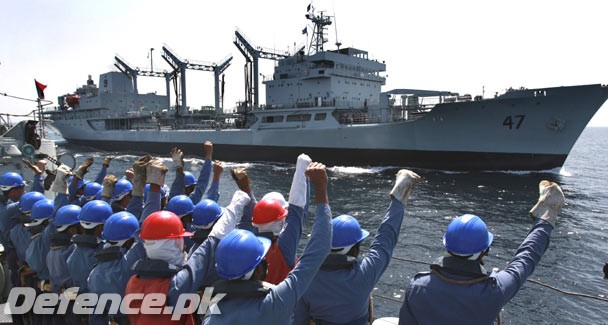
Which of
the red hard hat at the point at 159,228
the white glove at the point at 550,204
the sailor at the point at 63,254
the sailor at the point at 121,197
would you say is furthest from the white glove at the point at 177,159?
the white glove at the point at 550,204

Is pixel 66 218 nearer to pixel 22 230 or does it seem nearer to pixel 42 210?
pixel 42 210

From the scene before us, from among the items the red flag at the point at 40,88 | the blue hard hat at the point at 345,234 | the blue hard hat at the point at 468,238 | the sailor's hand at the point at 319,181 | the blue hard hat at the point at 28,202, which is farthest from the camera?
the red flag at the point at 40,88

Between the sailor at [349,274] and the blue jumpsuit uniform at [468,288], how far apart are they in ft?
0.80

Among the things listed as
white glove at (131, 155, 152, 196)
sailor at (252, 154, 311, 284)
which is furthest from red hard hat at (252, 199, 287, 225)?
white glove at (131, 155, 152, 196)

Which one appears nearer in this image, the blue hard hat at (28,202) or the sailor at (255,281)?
the sailor at (255,281)

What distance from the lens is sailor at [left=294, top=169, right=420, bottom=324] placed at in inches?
81.7

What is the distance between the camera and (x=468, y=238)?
1.96 metres

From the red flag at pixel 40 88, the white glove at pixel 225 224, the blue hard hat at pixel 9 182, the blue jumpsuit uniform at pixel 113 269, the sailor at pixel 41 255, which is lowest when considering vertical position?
the sailor at pixel 41 255

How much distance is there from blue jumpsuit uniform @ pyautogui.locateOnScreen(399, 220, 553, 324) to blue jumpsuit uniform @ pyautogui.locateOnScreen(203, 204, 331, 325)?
2.04 ft

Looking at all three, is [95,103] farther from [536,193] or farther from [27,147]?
[536,193]

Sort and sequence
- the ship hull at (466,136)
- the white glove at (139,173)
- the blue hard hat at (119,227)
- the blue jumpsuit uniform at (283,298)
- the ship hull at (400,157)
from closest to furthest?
the blue jumpsuit uniform at (283,298) → the blue hard hat at (119,227) → the white glove at (139,173) → the ship hull at (466,136) → the ship hull at (400,157)

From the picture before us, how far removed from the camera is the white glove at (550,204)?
202 centimetres

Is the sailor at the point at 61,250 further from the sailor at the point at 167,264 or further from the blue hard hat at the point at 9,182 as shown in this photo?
the blue hard hat at the point at 9,182

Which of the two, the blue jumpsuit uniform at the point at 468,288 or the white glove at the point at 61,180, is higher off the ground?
the white glove at the point at 61,180
